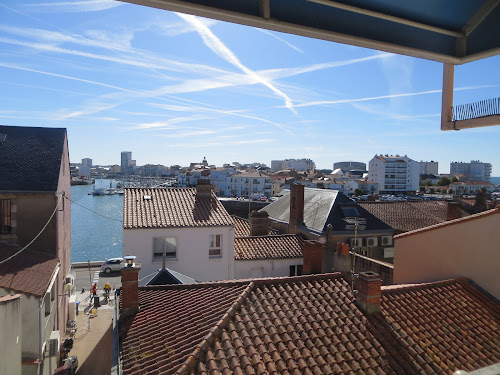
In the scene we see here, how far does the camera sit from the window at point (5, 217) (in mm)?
11880

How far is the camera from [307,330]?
20.5 ft

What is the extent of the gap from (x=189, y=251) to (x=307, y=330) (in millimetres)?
9319

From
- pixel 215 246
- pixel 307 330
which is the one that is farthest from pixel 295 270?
pixel 307 330

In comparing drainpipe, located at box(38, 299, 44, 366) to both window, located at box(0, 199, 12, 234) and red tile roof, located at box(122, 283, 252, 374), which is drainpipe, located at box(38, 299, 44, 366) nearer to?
red tile roof, located at box(122, 283, 252, 374)

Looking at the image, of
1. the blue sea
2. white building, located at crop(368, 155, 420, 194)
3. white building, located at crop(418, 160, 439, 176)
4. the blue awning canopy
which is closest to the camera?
the blue awning canopy

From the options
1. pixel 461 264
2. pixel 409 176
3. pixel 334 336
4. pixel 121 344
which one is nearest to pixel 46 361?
pixel 121 344

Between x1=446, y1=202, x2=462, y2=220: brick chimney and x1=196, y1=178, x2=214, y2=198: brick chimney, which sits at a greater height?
x1=196, y1=178, x2=214, y2=198: brick chimney

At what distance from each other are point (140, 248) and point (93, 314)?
19.4ft

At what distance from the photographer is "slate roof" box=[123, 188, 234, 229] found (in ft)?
48.6

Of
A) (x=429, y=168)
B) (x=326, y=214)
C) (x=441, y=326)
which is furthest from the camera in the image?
(x=429, y=168)

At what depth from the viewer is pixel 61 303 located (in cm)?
1442

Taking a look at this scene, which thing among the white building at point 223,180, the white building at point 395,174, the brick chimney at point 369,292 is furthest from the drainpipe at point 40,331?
the white building at point 395,174

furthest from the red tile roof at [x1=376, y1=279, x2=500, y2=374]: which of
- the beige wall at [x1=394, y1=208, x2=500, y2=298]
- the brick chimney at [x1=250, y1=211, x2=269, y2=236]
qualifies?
the brick chimney at [x1=250, y1=211, x2=269, y2=236]

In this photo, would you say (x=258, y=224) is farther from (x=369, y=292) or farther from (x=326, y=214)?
(x=369, y=292)
